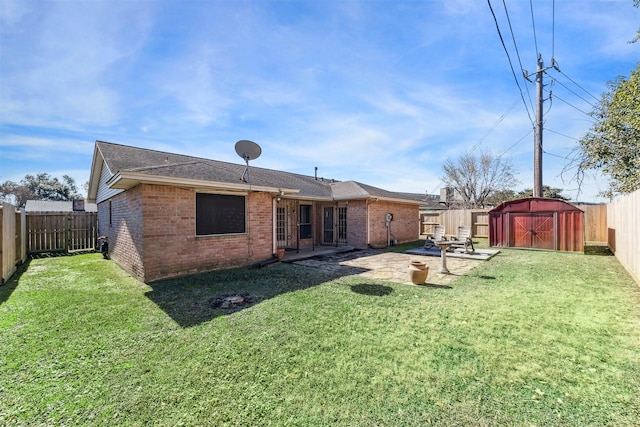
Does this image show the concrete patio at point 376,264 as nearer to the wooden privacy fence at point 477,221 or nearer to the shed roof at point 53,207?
the wooden privacy fence at point 477,221

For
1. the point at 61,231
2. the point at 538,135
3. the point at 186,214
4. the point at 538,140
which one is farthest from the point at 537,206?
the point at 61,231

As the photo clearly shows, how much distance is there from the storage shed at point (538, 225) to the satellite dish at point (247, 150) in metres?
11.6

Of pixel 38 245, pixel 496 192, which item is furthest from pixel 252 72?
pixel 496 192

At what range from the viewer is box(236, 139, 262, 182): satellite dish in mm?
8242

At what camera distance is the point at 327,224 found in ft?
45.1

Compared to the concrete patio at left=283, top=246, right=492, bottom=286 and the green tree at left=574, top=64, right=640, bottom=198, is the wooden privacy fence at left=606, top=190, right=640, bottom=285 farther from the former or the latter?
the green tree at left=574, top=64, right=640, bottom=198

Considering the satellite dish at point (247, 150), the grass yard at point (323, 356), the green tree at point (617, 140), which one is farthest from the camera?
the green tree at point (617, 140)

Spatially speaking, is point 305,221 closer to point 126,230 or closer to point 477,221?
point 126,230

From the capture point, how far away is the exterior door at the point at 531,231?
1187cm

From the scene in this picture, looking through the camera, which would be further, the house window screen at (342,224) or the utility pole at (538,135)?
the house window screen at (342,224)

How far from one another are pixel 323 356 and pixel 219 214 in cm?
574

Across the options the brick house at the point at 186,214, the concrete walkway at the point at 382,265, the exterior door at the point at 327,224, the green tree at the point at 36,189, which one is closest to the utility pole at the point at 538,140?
the concrete walkway at the point at 382,265

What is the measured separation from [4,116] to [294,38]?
37.8 ft

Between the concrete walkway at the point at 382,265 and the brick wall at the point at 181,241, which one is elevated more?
the brick wall at the point at 181,241
